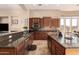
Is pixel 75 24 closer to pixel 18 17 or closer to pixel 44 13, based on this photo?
pixel 44 13

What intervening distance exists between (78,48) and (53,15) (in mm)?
7693

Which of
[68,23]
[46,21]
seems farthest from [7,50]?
[68,23]

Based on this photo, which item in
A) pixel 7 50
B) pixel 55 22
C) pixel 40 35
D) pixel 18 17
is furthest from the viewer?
pixel 55 22

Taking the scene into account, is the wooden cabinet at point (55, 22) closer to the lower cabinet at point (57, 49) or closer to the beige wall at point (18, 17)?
the beige wall at point (18, 17)

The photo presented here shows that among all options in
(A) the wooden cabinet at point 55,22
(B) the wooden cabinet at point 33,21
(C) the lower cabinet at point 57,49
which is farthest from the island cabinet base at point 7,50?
(A) the wooden cabinet at point 55,22

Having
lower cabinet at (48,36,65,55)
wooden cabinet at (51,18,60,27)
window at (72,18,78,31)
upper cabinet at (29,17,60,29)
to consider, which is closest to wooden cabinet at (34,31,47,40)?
upper cabinet at (29,17,60,29)

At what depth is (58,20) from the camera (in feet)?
32.1

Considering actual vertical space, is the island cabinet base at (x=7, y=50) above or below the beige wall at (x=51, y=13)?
below
